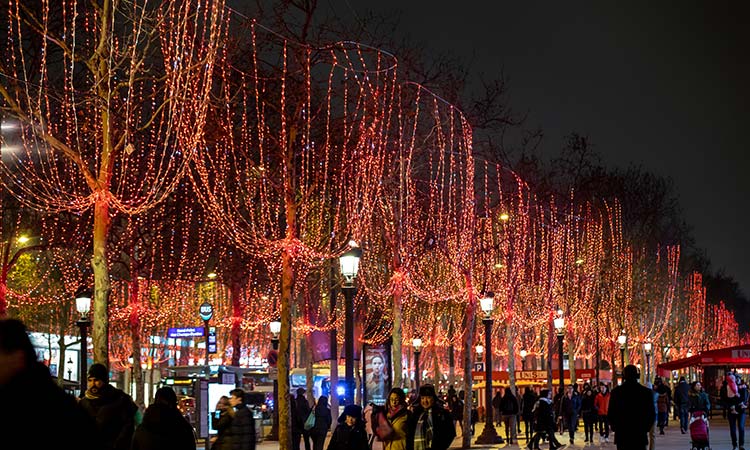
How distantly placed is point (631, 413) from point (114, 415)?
7358 millimetres

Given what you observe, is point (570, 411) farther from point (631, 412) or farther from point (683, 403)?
point (631, 412)

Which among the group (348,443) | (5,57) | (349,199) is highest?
(5,57)

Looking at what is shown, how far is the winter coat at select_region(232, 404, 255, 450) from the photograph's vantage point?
12900mm

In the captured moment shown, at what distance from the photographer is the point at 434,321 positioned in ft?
208

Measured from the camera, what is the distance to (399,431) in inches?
512

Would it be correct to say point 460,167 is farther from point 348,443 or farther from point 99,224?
point 348,443

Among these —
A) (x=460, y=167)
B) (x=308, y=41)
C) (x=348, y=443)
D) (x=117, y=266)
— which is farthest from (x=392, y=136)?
(x=117, y=266)

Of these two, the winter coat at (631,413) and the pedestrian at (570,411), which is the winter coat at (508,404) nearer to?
the pedestrian at (570,411)

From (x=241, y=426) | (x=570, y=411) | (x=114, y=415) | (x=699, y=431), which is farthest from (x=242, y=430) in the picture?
(x=570, y=411)

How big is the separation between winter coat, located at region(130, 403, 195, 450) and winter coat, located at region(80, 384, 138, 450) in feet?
0.76

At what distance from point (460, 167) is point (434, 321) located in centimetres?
2646

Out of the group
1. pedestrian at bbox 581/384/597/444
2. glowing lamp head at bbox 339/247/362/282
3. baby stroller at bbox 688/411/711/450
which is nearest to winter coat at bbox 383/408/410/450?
glowing lamp head at bbox 339/247/362/282

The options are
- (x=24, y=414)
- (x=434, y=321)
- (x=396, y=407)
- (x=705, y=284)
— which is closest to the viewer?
(x=24, y=414)

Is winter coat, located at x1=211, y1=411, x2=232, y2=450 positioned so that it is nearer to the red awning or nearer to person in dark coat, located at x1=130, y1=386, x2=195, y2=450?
person in dark coat, located at x1=130, y1=386, x2=195, y2=450
